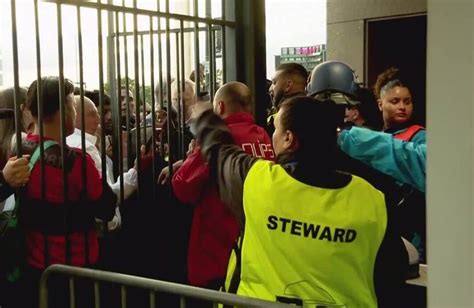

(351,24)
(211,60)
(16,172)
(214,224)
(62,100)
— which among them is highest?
(351,24)

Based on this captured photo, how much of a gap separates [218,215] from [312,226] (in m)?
1.04

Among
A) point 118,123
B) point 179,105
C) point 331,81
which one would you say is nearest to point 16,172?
point 118,123

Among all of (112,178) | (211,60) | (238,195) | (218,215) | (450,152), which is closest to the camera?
(450,152)

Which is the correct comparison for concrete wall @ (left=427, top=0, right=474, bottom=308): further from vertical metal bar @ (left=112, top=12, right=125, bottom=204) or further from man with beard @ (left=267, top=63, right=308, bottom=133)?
man with beard @ (left=267, top=63, right=308, bottom=133)

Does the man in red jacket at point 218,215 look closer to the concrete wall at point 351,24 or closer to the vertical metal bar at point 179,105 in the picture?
the vertical metal bar at point 179,105

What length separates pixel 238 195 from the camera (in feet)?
7.52

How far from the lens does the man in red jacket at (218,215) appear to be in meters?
2.99

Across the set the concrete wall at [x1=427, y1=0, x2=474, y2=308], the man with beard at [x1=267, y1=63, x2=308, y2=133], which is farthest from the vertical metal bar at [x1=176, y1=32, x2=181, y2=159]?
the concrete wall at [x1=427, y1=0, x2=474, y2=308]

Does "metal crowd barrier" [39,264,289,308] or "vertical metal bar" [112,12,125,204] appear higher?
"vertical metal bar" [112,12,125,204]

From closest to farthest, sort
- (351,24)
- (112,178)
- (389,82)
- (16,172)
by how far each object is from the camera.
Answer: (16,172) → (389,82) → (112,178) → (351,24)

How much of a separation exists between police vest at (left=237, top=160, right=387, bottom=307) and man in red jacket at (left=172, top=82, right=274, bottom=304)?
902 millimetres

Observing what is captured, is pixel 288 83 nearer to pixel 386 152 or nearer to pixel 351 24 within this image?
pixel 386 152

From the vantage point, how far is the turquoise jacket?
2752 mm

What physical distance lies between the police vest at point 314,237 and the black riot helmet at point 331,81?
4.36 ft
